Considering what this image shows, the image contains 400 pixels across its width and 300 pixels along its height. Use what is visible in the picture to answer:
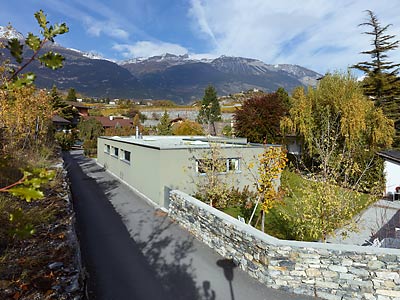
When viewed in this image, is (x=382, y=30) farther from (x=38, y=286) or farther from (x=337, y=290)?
(x=38, y=286)

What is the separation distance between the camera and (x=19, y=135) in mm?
11938

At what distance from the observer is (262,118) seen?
21.1m

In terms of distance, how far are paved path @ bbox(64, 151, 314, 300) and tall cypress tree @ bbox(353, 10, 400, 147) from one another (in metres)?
23.8

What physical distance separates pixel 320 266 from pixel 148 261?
164 inches

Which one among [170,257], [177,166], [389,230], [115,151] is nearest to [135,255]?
[170,257]

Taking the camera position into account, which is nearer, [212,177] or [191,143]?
[212,177]

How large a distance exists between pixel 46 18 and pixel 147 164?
38.6ft

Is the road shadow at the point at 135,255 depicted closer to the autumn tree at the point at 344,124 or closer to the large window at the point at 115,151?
the large window at the point at 115,151

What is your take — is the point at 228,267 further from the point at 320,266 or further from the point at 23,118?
the point at 23,118

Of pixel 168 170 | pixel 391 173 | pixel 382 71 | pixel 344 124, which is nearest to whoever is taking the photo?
pixel 168 170

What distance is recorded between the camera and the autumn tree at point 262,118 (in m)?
20.9

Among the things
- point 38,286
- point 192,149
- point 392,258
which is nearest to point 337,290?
point 392,258

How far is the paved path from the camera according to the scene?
19.2 ft

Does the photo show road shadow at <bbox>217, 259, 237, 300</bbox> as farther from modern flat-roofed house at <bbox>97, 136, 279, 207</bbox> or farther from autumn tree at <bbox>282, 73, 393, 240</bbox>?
autumn tree at <bbox>282, 73, 393, 240</bbox>
